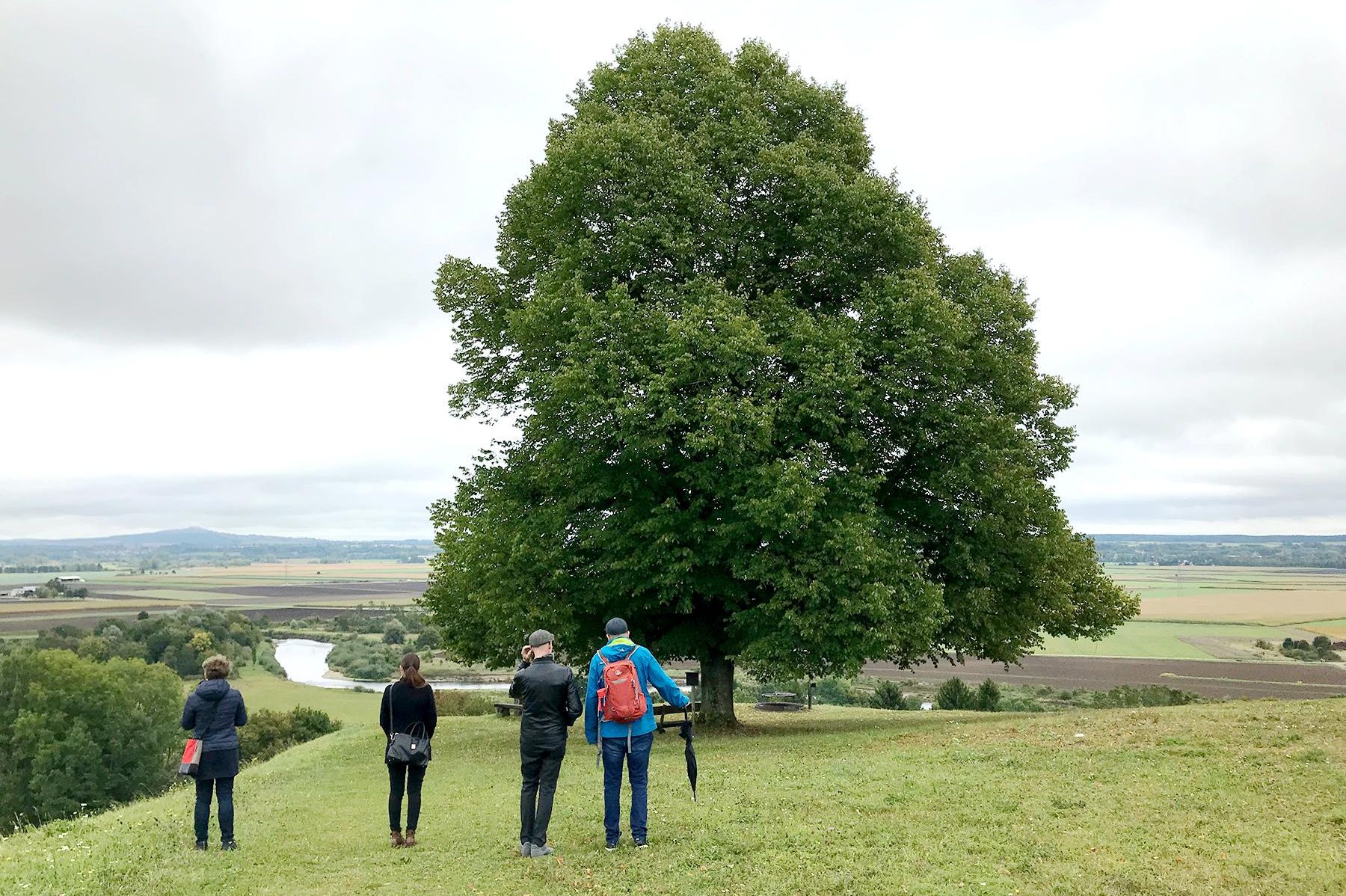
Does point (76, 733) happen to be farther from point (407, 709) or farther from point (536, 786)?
point (536, 786)

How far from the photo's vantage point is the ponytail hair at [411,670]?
1170cm

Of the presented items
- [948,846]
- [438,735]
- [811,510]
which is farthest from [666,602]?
[948,846]

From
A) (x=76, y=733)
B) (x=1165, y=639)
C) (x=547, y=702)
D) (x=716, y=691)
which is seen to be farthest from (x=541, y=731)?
(x=1165, y=639)

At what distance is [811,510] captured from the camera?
68.6 ft

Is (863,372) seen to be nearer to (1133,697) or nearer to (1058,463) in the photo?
(1058,463)

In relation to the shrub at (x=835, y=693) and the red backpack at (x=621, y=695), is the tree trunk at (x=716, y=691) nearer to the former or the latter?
the red backpack at (x=621, y=695)

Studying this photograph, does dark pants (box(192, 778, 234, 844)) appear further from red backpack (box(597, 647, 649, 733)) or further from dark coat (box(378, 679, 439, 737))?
red backpack (box(597, 647, 649, 733))

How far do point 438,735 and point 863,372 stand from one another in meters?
17.0

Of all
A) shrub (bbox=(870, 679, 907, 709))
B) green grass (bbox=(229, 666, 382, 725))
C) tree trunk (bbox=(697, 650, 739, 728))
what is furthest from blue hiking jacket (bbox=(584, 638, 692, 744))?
green grass (bbox=(229, 666, 382, 725))

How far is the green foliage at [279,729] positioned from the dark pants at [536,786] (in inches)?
1858

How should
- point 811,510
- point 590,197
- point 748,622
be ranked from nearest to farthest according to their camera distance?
point 811,510 → point 748,622 → point 590,197

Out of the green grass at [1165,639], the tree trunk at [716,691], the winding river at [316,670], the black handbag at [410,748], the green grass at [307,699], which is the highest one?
the black handbag at [410,748]

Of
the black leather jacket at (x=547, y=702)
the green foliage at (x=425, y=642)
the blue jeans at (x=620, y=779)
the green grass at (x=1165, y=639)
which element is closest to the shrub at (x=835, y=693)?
the green grass at (x=1165, y=639)

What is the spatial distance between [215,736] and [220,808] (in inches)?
39.1
